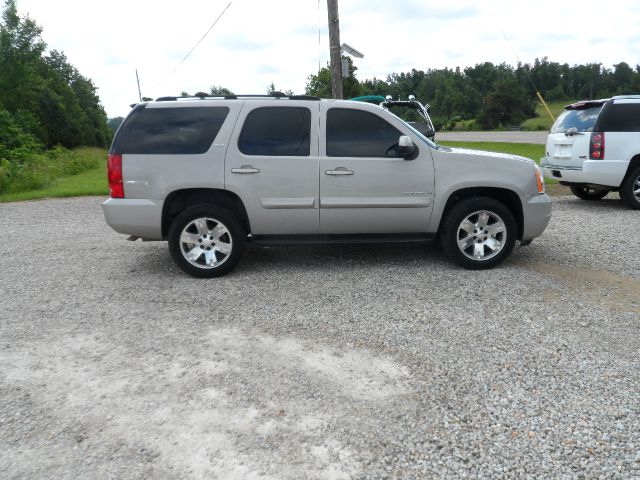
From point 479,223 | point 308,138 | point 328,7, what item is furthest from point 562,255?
point 328,7

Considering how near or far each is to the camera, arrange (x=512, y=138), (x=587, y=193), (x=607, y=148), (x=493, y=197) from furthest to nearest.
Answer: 1. (x=512, y=138)
2. (x=587, y=193)
3. (x=607, y=148)
4. (x=493, y=197)

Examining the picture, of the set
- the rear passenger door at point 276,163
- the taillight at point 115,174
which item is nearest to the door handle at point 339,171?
the rear passenger door at point 276,163

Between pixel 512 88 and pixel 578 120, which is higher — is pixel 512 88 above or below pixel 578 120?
above

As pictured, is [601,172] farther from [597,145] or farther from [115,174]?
[115,174]

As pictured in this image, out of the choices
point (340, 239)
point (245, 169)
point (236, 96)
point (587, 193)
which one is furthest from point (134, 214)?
point (587, 193)

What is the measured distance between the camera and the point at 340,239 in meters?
5.62

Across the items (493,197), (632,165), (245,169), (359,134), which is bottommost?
(493,197)

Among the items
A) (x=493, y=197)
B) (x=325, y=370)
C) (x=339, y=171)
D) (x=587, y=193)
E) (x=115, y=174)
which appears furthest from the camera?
(x=587, y=193)

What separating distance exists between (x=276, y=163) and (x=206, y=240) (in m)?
1.09

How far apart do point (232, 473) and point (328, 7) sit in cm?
1155

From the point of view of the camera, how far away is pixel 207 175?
534cm

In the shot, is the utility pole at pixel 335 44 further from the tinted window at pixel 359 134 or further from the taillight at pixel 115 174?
the taillight at pixel 115 174

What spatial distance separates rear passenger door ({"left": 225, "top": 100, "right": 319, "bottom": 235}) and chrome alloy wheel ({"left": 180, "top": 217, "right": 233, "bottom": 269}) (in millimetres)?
345

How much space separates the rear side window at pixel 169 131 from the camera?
534cm
